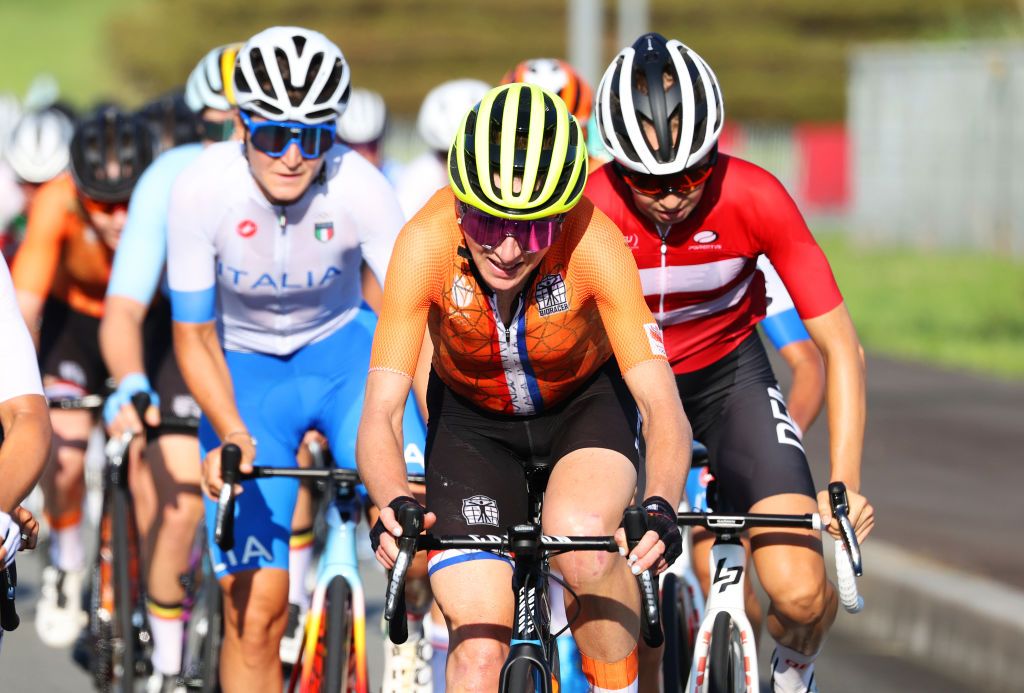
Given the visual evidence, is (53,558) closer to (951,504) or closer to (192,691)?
(192,691)

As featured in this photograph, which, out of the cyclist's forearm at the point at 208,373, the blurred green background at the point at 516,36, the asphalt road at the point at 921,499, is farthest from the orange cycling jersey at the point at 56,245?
the blurred green background at the point at 516,36

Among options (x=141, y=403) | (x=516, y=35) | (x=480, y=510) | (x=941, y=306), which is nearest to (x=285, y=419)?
(x=141, y=403)

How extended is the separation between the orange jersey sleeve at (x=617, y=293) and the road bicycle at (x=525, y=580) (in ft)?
2.01

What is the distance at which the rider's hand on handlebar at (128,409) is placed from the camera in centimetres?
673

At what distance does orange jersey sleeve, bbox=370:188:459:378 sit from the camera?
5.05 metres

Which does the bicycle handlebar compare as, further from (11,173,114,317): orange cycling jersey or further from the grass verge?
the grass verge

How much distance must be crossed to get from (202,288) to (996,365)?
13244 mm

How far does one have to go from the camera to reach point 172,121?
9258mm

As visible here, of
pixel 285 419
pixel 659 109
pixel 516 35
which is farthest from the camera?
pixel 516 35

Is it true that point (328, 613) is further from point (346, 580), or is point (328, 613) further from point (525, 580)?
point (525, 580)

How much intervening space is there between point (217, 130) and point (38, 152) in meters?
2.45

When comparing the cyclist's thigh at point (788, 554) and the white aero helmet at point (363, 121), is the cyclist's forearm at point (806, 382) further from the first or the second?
the white aero helmet at point (363, 121)

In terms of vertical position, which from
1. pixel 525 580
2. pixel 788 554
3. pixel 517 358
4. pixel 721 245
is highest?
pixel 721 245

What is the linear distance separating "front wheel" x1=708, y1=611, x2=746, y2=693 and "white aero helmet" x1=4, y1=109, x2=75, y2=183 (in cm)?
559
